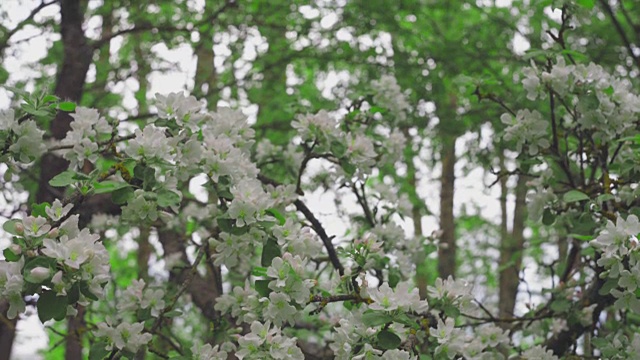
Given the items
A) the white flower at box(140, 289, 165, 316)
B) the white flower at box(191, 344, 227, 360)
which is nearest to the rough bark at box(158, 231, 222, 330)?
the white flower at box(140, 289, 165, 316)

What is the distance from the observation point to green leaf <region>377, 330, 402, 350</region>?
176cm

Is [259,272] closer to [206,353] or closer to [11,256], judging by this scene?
[206,353]

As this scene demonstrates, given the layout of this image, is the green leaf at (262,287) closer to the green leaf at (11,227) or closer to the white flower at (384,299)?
the white flower at (384,299)

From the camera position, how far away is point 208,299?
12.9ft

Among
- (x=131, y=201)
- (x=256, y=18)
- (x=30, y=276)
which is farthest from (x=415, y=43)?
(x=30, y=276)

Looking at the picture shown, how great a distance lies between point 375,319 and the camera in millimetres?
1737

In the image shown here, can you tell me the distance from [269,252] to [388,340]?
0.45 m

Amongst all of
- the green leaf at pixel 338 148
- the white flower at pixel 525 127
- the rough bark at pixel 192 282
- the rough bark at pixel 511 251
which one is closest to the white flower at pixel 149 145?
the green leaf at pixel 338 148

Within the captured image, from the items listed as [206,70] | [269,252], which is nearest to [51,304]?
[269,252]

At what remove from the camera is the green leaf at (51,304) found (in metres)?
1.57

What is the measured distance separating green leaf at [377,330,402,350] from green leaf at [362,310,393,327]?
0.05 metres

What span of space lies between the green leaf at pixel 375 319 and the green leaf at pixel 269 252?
369 millimetres

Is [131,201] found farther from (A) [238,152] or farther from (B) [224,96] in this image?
(B) [224,96]

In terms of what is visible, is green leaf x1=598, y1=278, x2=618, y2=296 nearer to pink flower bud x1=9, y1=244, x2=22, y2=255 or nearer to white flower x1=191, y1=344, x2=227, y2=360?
white flower x1=191, y1=344, x2=227, y2=360
